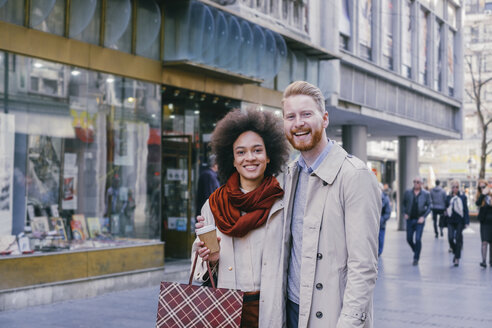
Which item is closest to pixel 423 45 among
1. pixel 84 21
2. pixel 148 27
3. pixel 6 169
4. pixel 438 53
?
pixel 438 53

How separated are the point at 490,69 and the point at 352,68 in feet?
124

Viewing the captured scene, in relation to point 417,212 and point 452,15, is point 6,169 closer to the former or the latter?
point 417,212

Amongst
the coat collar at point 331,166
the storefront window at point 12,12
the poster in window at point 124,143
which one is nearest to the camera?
the coat collar at point 331,166

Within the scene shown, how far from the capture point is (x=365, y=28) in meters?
22.4

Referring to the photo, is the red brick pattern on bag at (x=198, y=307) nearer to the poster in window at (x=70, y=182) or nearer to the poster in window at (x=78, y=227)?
the poster in window at (x=70, y=182)

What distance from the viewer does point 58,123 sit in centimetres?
975

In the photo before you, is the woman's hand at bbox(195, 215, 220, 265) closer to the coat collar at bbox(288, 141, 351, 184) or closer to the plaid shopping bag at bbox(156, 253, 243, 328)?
the plaid shopping bag at bbox(156, 253, 243, 328)

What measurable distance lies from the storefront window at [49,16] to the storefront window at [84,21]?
176mm

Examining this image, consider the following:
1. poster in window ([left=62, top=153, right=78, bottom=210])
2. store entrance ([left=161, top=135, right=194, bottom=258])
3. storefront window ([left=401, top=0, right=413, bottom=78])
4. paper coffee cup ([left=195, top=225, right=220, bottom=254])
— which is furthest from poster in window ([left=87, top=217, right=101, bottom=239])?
storefront window ([left=401, top=0, right=413, bottom=78])

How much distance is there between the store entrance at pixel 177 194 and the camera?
44.1 ft

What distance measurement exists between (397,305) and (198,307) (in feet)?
21.1

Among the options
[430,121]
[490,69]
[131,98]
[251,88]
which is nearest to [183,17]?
[131,98]

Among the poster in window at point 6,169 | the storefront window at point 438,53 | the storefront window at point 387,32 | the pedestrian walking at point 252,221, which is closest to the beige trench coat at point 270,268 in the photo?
the pedestrian walking at point 252,221

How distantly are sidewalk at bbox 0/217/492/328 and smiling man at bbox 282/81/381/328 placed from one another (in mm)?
4838
